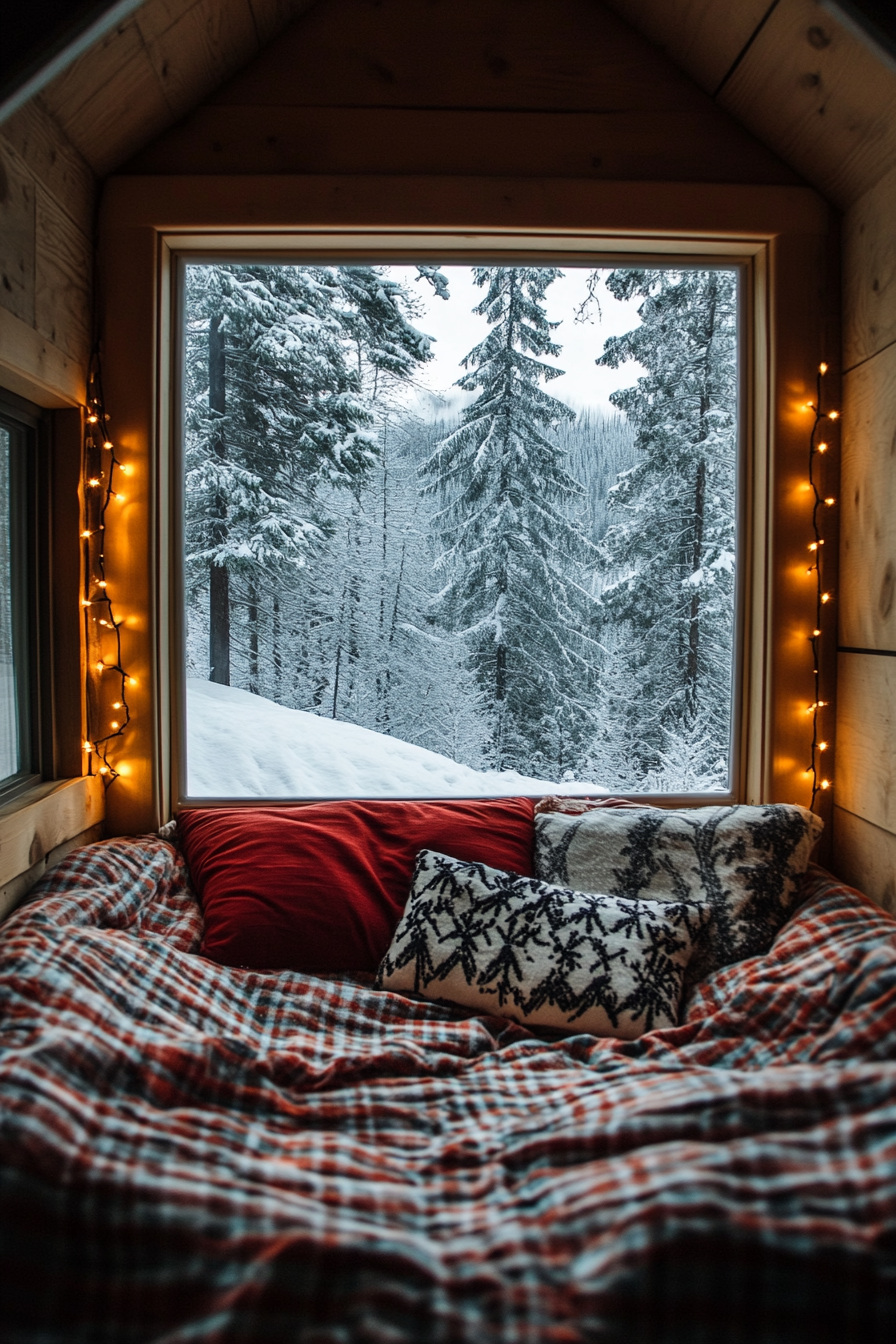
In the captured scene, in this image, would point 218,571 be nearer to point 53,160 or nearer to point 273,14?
point 53,160

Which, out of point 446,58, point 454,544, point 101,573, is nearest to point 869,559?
point 454,544

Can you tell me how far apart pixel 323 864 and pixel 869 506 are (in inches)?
61.8

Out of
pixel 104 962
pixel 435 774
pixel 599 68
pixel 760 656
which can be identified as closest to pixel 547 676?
pixel 435 774

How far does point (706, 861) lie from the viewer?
1782 mm

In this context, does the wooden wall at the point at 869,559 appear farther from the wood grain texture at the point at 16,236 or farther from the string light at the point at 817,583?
the wood grain texture at the point at 16,236

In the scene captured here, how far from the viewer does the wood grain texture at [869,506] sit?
1.85 metres

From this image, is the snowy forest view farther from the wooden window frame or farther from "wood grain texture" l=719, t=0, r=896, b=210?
"wood grain texture" l=719, t=0, r=896, b=210

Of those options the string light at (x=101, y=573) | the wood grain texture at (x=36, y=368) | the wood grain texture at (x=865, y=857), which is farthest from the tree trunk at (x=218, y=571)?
the wood grain texture at (x=865, y=857)

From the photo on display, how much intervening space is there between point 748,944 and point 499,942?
1.74ft

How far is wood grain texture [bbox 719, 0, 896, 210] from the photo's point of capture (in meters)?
1.67

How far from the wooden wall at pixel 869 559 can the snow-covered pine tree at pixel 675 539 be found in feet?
0.95

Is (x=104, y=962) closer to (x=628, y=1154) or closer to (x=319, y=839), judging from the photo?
(x=319, y=839)

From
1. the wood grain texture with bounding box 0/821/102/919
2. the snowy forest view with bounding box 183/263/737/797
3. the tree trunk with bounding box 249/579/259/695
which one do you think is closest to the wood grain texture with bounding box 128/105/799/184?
the snowy forest view with bounding box 183/263/737/797

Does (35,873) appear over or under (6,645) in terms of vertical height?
under
